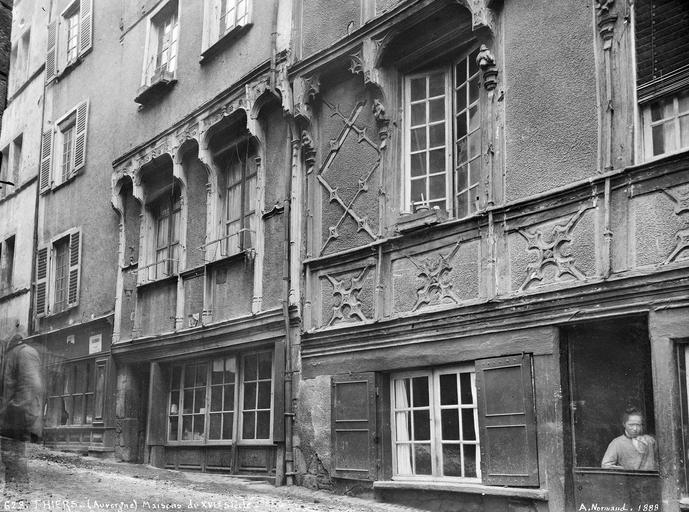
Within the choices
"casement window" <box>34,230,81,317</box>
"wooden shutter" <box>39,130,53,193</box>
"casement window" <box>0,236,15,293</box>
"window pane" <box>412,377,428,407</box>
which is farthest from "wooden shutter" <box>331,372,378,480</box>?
"casement window" <box>0,236,15,293</box>

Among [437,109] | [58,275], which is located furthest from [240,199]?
[58,275]

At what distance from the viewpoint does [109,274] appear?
49.4 feet

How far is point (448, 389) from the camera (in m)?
8.83

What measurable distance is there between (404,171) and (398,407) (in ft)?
8.31

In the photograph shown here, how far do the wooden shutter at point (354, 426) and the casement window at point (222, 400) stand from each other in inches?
58.1

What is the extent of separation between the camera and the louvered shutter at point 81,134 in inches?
627

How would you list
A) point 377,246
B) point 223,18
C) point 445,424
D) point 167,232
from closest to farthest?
point 445,424 → point 377,246 → point 223,18 → point 167,232

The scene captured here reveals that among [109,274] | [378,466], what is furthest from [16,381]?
[109,274]

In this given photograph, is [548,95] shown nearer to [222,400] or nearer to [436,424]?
[436,424]

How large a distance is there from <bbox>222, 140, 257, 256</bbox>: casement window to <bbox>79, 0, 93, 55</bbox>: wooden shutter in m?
4.55

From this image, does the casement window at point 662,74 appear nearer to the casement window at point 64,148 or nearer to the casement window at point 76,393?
the casement window at point 76,393

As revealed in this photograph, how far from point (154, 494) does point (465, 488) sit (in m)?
3.35

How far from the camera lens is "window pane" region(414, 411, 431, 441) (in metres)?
8.98

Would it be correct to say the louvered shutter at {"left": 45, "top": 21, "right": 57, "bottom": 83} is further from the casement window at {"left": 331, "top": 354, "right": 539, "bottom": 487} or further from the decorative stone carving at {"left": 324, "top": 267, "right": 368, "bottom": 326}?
the casement window at {"left": 331, "top": 354, "right": 539, "bottom": 487}
